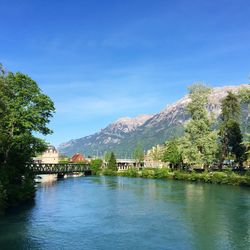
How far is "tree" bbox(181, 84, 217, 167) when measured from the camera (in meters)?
105

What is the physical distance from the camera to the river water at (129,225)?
34.3 meters

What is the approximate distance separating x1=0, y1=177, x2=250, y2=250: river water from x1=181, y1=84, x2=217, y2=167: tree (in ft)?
139

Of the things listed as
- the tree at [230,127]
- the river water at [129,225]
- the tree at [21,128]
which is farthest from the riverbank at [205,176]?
the tree at [21,128]

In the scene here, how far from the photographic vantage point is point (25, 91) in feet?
197

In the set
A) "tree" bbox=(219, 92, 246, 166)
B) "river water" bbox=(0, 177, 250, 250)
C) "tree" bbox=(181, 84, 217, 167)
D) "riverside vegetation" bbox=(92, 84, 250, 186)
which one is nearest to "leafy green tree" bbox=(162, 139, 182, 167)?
"riverside vegetation" bbox=(92, 84, 250, 186)

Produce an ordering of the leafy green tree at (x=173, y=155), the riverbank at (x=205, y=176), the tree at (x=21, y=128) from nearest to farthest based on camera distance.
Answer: the tree at (x=21, y=128) < the riverbank at (x=205, y=176) < the leafy green tree at (x=173, y=155)

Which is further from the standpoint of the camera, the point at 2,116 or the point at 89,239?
the point at 2,116

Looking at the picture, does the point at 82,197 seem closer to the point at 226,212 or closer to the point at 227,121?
the point at 226,212

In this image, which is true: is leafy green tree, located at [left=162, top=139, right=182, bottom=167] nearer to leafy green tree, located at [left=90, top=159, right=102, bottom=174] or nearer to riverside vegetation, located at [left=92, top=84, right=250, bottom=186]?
riverside vegetation, located at [left=92, top=84, right=250, bottom=186]

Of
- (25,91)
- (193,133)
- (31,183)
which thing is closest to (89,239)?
(31,183)

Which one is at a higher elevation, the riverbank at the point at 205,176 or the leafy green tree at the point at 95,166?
the leafy green tree at the point at 95,166

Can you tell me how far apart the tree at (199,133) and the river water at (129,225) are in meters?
42.2

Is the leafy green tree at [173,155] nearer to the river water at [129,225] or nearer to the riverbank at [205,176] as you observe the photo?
the riverbank at [205,176]

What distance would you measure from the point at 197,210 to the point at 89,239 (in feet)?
72.1
